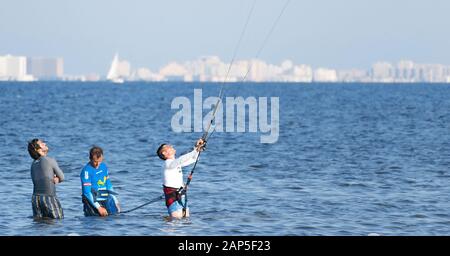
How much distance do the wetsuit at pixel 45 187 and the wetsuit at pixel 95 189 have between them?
0.59m

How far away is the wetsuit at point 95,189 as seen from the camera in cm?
1973

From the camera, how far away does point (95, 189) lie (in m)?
19.8

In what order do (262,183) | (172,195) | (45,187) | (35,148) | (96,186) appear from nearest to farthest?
1. (35,148)
2. (45,187)
3. (96,186)
4. (172,195)
5. (262,183)

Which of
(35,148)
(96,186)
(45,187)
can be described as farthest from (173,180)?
(35,148)

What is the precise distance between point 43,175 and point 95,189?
46.2 inches

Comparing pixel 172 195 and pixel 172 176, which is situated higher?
pixel 172 176

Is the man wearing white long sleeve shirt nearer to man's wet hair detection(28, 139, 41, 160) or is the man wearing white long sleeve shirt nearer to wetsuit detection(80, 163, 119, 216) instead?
wetsuit detection(80, 163, 119, 216)

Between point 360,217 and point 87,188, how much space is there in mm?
5882

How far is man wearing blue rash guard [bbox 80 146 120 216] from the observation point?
1962 centimetres

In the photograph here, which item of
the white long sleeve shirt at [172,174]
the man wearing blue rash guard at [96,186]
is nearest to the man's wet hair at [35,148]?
the man wearing blue rash guard at [96,186]

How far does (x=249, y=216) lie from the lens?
21.4 metres

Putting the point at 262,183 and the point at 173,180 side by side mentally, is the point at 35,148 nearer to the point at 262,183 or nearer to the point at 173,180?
the point at 173,180

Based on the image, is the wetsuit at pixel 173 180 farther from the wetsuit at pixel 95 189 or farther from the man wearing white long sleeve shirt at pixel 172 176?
the wetsuit at pixel 95 189
